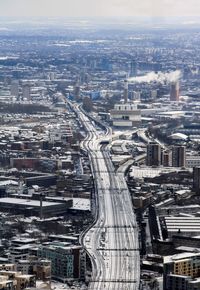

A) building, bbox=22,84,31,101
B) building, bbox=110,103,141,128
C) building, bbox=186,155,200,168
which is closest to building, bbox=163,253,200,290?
building, bbox=186,155,200,168

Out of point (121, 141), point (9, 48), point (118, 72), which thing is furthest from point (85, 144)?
point (9, 48)

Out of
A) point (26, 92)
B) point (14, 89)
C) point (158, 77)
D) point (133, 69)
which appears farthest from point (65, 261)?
point (133, 69)

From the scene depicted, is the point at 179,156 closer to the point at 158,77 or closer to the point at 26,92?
the point at 26,92

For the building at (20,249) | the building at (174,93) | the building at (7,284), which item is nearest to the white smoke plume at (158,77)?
the building at (174,93)

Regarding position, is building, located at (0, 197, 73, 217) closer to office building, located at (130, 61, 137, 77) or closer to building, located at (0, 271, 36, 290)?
building, located at (0, 271, 36, 290)

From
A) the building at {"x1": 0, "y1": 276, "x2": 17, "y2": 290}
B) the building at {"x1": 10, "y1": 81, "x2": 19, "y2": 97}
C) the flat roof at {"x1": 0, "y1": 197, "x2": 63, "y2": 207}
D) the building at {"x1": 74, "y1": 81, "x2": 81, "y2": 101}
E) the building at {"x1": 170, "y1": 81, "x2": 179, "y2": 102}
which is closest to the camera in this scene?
the building at {"x1": 0, "y1": 276, "x2": 17, "y2": 290}

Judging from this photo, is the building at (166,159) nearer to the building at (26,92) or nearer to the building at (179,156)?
the building at (179,156)
